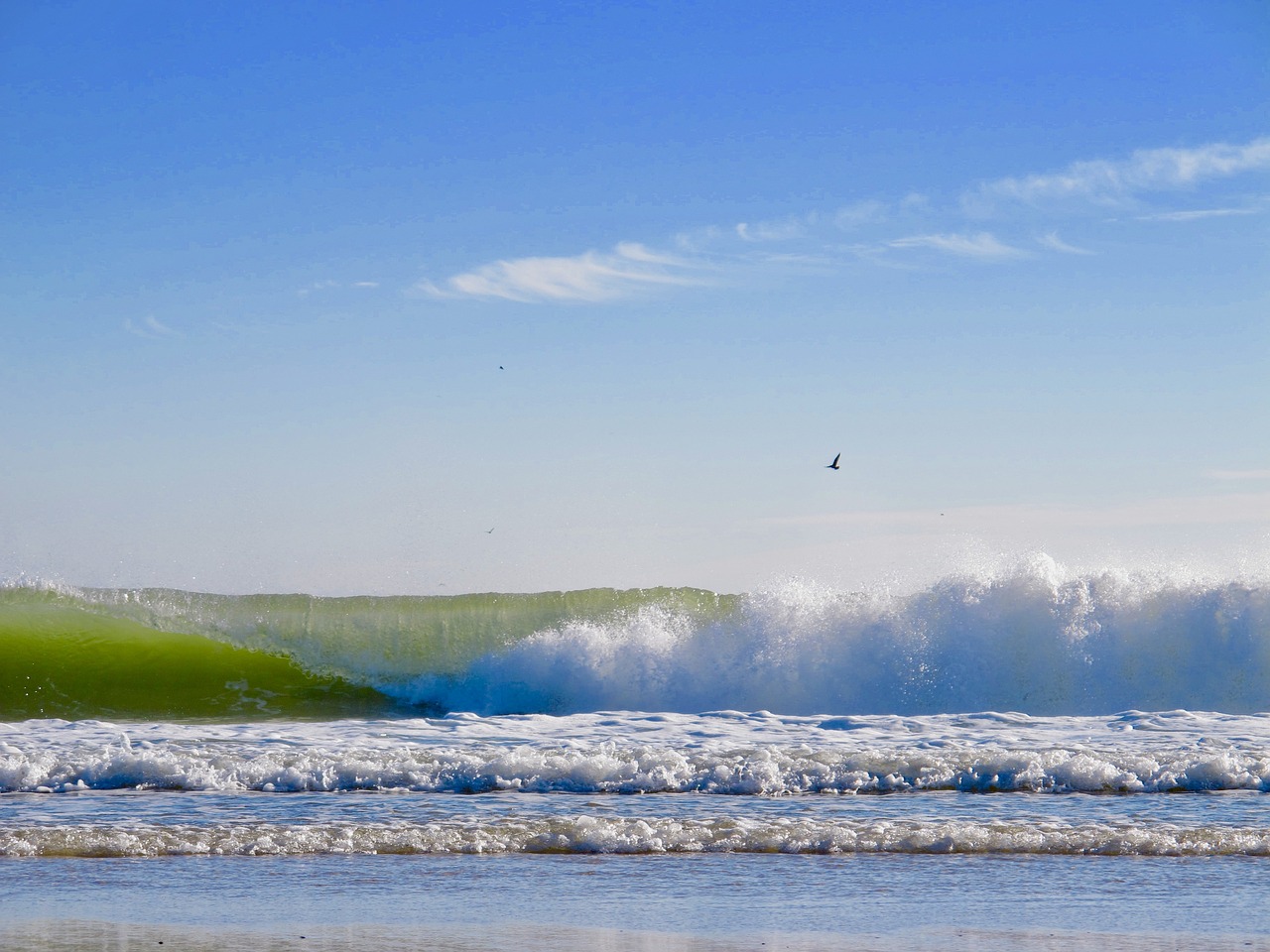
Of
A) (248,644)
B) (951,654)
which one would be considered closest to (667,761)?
(951,654)

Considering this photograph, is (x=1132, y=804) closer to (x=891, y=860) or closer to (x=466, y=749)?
(x=891, y=860)

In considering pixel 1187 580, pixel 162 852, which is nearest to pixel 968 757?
pixel 162 852

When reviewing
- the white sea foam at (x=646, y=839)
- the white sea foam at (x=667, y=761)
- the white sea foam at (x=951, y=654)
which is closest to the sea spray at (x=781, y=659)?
the white sea foam at (x=951, y=654)

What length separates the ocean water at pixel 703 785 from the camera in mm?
5000

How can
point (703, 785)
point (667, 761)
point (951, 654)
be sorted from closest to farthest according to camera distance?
point (703, 785) → point (667, 761) → point (951, 654)

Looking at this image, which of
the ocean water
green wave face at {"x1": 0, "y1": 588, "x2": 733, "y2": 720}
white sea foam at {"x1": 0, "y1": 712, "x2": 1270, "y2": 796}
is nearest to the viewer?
the ocean water

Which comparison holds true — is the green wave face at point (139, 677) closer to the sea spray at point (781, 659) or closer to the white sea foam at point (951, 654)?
the sea spray at point (781, 659)

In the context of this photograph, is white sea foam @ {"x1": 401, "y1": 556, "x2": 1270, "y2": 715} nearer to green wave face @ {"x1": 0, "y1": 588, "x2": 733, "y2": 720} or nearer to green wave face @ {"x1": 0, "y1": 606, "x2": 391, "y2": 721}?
green wave face @ {"x1": 0, "y1": 588, "x2": 733, "y2": 720}

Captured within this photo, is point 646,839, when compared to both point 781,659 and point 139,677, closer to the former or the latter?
point 781,659

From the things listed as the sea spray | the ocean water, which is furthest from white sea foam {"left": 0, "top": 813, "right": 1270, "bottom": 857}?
the sea spray

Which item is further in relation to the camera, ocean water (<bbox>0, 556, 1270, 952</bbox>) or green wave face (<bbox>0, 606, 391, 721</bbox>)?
green wave face (<bbox>0, 606, 391, 721</bbox>)

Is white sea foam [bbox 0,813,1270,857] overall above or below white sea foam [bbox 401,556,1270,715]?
below

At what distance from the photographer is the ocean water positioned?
5.00m

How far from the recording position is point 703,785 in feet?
26.1
